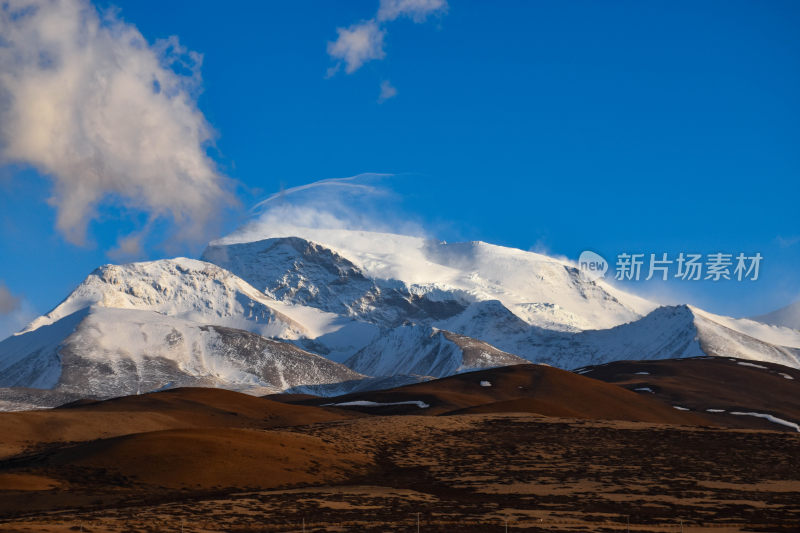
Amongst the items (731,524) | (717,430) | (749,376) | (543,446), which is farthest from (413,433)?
(749,376)

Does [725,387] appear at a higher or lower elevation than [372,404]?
higher

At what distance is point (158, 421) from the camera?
8912 cm

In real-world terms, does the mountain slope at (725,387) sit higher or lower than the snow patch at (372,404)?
higher

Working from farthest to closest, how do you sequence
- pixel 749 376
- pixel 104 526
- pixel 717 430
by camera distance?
pixel 749 376 < pixel 717 430 < pixel 104 526

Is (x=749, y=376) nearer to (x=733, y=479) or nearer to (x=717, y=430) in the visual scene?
(x=717, y=430)

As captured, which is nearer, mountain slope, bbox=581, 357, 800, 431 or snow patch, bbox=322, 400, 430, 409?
snow patch, bbox=322, 400, 430, 409

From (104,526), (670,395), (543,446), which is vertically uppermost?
(670,395)

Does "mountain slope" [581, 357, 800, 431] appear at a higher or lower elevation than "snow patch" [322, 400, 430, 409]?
higher

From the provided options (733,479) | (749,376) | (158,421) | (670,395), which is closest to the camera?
(733,479)

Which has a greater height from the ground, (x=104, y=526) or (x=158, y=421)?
(x=158, y=421)

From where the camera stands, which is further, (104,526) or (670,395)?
(670,395)

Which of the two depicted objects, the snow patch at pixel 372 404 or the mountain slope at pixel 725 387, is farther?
the mountain slope at pixel 725 387

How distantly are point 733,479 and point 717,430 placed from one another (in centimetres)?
1873

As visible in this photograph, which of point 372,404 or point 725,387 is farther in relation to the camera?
point 725,387
